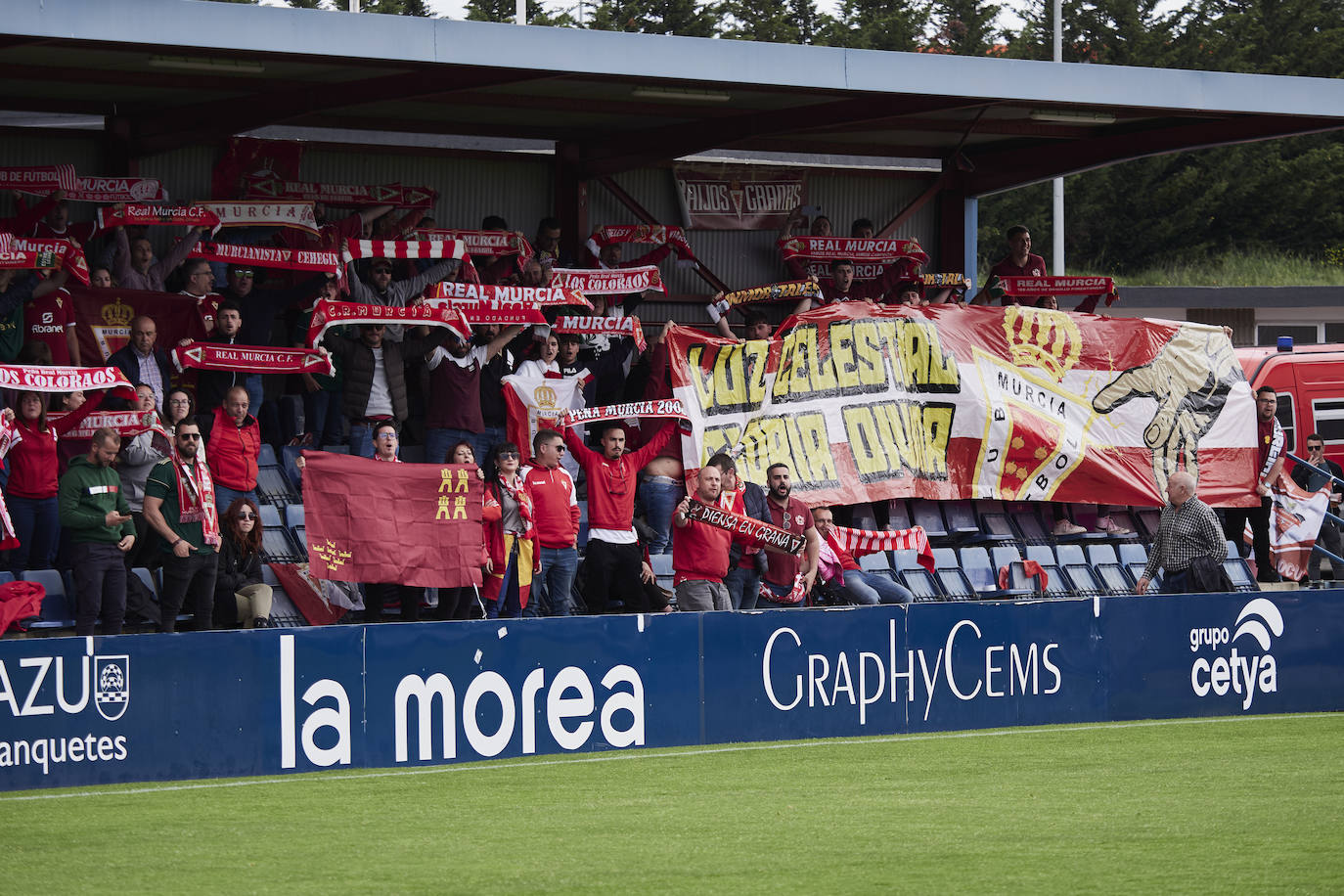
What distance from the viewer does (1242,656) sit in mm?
15898

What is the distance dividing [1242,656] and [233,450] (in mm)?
8948

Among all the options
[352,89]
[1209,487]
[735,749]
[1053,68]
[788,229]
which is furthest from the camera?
[788,229]

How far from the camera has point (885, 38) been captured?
5497 cm

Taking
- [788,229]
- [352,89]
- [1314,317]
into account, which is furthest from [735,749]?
[1314,317]

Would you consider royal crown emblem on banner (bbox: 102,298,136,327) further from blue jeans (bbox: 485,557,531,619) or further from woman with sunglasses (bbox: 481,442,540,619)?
blue jeans (bbox: 485,557,531,619)

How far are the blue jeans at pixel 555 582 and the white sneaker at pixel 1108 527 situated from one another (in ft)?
24.9

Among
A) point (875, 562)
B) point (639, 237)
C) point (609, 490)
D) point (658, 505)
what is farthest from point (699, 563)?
point (639, 237)

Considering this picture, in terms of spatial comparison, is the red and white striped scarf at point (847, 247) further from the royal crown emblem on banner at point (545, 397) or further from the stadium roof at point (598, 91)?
the royal crown emblem on banner at point (545, 397)

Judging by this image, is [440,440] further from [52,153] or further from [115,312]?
[52,153]

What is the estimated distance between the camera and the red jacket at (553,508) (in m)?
15.4

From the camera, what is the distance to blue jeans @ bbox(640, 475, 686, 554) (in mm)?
17094

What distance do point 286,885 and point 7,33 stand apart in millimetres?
8183

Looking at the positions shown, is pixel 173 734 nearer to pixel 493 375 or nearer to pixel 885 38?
pixel 493 375

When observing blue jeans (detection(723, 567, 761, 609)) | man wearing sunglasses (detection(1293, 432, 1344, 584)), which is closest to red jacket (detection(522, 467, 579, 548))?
blue jeans (detection(723, 567, 761, 609))
